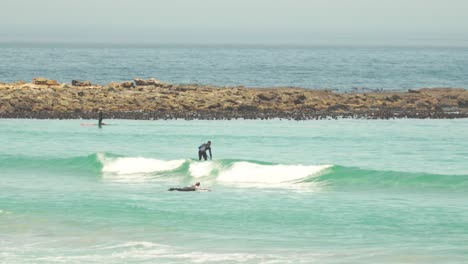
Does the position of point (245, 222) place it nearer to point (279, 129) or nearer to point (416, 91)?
point (279, 129)

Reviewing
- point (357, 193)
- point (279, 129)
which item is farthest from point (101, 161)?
point (279, 129)

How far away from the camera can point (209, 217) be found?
28.1m

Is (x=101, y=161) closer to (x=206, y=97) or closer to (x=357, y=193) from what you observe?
(x=357, y=193)

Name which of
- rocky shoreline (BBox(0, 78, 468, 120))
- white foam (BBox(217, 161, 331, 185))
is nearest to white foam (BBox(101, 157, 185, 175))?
white foam (BBox(217, 161, 331, 185))

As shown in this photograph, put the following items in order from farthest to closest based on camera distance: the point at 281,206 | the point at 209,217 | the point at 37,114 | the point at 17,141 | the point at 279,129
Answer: the point at 37,114, the point at 279,129, the point at 17,141, the point at 281,206, the point at 209,217

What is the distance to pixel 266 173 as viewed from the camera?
3803 centimetres

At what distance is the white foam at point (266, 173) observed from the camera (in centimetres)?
3709

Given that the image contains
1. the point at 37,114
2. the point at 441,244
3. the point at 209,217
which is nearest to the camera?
the point at 441,244

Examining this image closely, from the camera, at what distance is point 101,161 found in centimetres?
4188

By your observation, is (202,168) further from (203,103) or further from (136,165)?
(203,103)

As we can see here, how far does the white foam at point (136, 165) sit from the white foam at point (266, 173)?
10.2ft

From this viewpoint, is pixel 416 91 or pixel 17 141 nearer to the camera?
pixel 17 141

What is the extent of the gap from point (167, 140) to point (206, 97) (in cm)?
1780

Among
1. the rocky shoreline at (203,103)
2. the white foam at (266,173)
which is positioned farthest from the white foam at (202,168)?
the rocky shoreline at (203,103)
